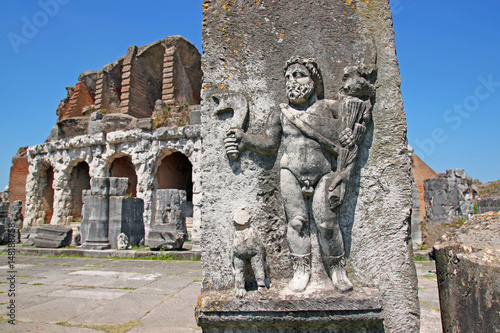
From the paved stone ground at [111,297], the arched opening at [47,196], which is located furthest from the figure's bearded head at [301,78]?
the arched opening at [47,196]

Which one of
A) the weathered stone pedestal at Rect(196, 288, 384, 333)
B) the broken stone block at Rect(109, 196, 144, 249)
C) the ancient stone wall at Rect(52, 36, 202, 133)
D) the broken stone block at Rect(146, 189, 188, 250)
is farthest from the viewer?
the ancient stone wall at Rect(52, 36, 202, 133)

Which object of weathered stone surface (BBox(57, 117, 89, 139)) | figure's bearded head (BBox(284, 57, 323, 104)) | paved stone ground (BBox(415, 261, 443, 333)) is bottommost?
paved stone ground (BBox(415, 261, 443, 333))

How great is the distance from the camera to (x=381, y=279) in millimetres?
2201

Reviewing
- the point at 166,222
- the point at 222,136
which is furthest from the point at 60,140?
the point at 222,136

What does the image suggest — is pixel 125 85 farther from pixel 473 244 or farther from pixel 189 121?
pixel 473 244

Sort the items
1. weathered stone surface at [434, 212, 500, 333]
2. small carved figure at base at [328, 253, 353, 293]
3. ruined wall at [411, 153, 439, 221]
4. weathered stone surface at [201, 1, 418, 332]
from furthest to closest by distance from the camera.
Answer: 1. ruined wall at [411, 153, 439, 221]
2. weathered stone surface at [201, 1, 418, 332]
3. small carved figure at base at [328, 253, 353, 293]
4. weathered stone surface at [434, 212, 500, 333]

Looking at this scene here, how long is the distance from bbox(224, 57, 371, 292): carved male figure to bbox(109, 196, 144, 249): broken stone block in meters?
8.28

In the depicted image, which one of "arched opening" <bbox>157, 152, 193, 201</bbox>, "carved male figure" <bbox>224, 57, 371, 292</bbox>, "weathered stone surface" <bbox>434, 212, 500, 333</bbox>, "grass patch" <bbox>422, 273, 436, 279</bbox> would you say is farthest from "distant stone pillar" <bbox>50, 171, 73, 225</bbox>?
"weathered stone surface" <bbox>434, 212, 500, 333</bbox>

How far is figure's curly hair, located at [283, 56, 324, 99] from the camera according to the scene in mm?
2238

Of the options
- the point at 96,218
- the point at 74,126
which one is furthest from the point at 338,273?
the point at 74,126

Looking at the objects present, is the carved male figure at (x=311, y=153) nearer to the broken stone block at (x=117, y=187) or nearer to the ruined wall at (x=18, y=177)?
the broken stone block at (x=117, y=187)

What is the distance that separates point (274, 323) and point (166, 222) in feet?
27.8

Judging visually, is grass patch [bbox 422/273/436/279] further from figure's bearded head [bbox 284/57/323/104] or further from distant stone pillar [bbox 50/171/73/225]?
distant stone pillar [bbox 50/171/73/225]

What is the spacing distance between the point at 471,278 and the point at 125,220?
9.42 m
